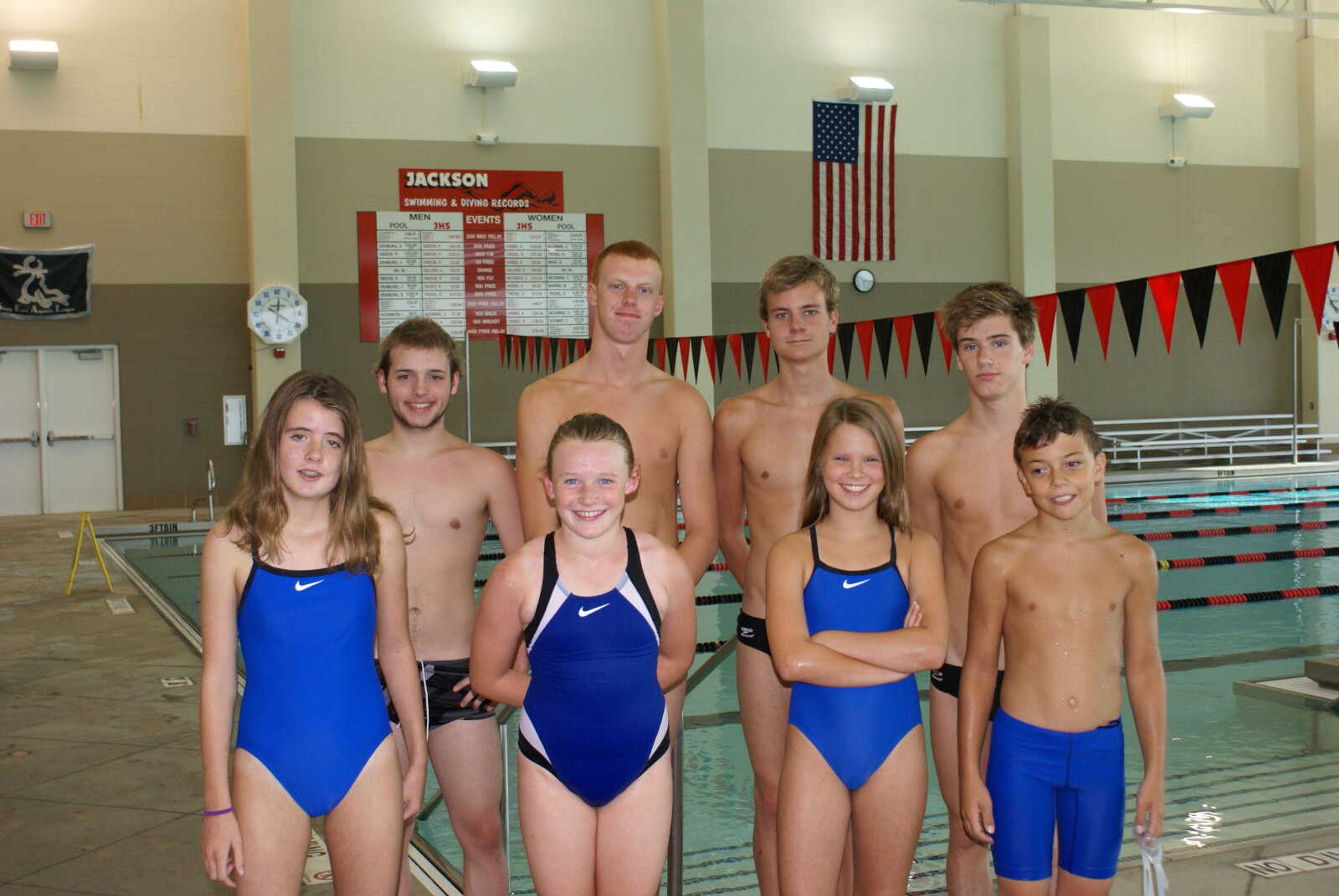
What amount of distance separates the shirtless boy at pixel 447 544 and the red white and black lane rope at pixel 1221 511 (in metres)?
9.22

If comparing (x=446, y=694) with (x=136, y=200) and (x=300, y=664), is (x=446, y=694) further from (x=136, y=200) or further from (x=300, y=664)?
(x=136, y=200)

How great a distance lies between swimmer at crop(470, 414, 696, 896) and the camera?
2.24 meters

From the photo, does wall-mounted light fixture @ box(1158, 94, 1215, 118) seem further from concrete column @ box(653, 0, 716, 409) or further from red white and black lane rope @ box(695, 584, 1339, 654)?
red white and black lane rope @ box(695, 584, 1339, 654)

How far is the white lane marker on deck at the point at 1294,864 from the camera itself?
2885mm

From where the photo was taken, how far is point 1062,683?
2371 mm

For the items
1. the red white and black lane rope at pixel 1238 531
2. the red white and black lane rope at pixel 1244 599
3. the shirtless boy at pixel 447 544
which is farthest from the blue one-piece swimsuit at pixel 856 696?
the red white and black lane rope at pixel 1238 531

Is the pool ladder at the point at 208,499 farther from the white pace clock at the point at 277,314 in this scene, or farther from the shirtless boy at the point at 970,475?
the shirtless boy at the point at 970,475

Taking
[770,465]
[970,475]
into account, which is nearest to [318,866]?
[770,465]

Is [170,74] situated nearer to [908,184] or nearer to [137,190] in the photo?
[137,190]

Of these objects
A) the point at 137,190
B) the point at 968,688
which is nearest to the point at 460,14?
the point at 137,190

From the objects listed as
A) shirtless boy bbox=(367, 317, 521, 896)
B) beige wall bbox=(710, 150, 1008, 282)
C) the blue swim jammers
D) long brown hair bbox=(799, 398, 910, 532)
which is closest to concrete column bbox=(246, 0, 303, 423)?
beige wall bbox=(710, 150, 1008, 282)

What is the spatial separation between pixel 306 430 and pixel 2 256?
11916 mm

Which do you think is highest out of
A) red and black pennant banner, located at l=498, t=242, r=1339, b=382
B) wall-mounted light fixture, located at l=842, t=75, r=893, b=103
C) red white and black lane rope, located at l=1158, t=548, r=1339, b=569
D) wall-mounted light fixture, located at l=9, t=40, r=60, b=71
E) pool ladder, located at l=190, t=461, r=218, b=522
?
wall-mounted light fixture, located at l=842, t=75, r=893, b=103

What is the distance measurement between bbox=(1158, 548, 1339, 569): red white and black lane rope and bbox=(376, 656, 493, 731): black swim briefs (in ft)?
20.6
